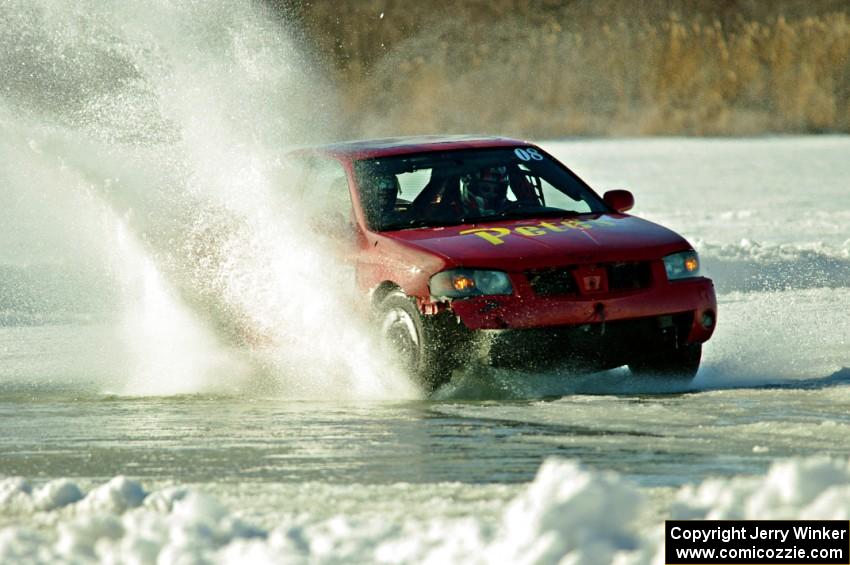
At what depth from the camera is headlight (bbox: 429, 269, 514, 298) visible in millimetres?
8258

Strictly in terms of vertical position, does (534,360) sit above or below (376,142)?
below

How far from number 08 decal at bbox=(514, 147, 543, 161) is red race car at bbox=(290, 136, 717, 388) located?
49 centimetres

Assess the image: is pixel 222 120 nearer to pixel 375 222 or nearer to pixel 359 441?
pixel 375 222

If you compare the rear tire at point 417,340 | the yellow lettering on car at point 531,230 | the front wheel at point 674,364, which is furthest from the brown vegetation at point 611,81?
the rear tire at point 417,340

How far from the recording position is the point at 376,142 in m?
10.2

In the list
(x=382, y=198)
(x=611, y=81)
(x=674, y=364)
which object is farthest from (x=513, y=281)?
(x=611, y=81)

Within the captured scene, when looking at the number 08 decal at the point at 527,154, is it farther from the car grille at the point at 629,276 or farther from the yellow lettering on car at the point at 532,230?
the car grille at the point at 629,276

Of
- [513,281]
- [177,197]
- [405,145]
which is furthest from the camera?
[177,197]

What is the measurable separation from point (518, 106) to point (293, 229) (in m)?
24.6

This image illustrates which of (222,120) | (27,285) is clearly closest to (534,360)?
(222,120)

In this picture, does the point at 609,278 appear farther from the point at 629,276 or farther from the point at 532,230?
the point at 532,230

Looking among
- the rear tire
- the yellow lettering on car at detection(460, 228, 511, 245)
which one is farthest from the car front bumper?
the yellow lettering on car at detection(460, 228, 511, 245)

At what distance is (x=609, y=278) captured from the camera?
8.39 m

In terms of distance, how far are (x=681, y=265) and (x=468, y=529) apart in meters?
3.95
